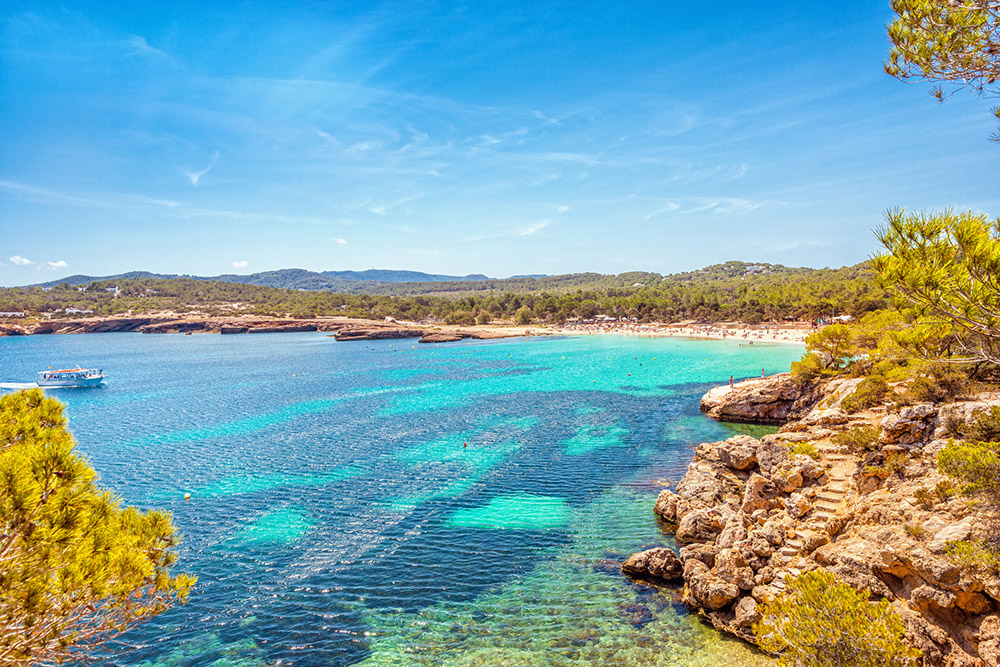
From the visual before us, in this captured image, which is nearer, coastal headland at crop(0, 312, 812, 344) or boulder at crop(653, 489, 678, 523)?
boulder at crop(653, 489, 678, 523)

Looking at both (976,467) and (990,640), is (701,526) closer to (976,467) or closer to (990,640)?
(990,640)

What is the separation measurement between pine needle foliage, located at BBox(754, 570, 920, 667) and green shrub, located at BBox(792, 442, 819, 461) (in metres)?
9.79

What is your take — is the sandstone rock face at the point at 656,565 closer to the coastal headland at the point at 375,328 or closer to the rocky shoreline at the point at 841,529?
the rocky shoreline at the point at 841,529

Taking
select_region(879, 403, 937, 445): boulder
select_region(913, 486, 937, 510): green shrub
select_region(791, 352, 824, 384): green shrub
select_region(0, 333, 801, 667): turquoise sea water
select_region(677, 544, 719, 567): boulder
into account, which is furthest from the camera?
select_region(791, 352, 824, 384): green shrub

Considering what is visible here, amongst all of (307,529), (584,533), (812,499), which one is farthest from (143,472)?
(812,499)

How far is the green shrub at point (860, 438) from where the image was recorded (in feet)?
51.2

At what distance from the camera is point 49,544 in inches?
223

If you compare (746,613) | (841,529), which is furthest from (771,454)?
(746,613)

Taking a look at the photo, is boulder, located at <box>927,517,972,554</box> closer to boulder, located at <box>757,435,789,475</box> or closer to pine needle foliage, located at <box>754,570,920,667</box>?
pine needle foliage, located at <box>754,570,920,667</box>

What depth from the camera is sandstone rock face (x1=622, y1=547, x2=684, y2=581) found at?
1532 cm

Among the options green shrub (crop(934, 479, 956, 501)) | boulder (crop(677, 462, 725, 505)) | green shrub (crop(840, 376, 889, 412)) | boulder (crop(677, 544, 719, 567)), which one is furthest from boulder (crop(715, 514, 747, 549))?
green shrub (crop(840, 376, 889, 412))

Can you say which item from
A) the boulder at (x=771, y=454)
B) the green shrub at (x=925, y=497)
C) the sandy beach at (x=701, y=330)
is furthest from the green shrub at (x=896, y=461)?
the sandy beach at (x=701, y=330)

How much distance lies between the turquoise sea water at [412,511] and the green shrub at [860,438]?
7.43 metres

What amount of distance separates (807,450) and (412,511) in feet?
54.3
